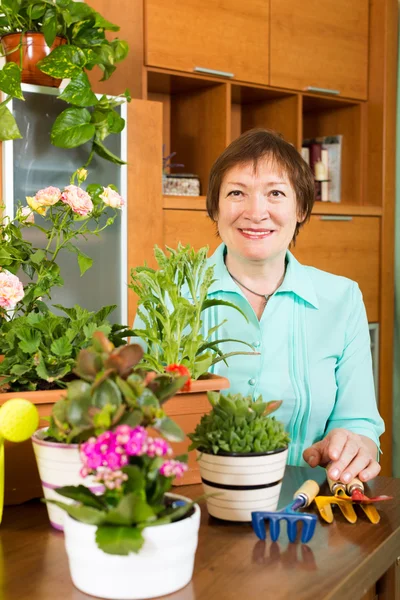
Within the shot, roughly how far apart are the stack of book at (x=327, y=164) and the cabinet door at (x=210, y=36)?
595 mm

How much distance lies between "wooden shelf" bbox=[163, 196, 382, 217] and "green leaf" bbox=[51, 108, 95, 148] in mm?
536

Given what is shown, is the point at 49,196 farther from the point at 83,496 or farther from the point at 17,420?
the point at 83,496

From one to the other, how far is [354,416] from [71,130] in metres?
1.48

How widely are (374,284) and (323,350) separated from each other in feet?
7.60

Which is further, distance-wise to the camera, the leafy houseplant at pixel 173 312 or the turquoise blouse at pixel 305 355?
the turquoise blouse at pixel 305 355

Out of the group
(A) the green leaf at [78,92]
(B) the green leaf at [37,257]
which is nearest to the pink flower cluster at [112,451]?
(B) the green leaf at [37,257]

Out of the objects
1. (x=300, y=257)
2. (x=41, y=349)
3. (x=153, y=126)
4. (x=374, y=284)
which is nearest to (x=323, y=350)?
(x=41, y=349)

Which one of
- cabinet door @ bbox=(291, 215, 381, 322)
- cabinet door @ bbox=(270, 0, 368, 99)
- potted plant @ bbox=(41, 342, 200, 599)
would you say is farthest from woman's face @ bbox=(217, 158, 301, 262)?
cabinet door @ bbox=(270, 0, 368, 99)

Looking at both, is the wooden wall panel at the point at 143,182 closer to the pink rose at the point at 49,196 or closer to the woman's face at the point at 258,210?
the woman's face at the point at 258,210

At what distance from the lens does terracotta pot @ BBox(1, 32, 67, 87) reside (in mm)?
2639

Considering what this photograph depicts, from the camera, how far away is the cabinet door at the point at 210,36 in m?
3.15

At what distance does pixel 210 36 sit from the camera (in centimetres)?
331

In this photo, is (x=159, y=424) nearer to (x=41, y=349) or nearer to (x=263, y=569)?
(x=263, y=569)

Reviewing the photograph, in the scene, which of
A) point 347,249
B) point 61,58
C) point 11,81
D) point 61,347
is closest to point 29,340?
point 61,347
